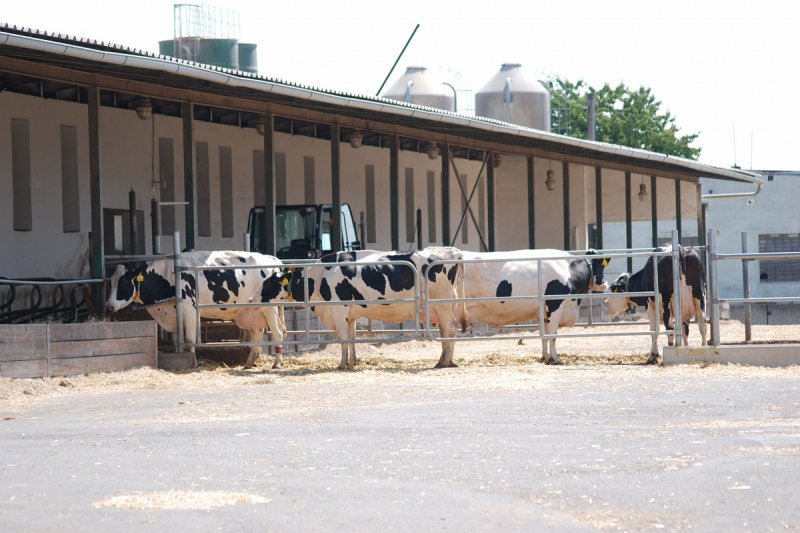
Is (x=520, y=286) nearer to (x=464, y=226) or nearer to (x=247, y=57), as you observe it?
(x=247, y=57)

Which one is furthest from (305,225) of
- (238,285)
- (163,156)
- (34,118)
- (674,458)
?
(674,458)

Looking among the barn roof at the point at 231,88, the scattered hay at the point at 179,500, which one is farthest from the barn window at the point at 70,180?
the scattered hay at the point at 179,500

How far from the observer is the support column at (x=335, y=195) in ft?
89.4

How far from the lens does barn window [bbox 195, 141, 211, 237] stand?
31016 mm

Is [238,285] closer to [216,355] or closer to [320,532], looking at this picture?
[216,355]

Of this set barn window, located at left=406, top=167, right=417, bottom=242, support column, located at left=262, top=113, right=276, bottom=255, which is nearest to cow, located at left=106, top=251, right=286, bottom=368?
support column, located at left=262, top=113, right=276, bottom=255

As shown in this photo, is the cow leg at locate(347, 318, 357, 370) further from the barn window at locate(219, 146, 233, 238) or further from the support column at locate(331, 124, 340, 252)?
the barn window at locate(219, 146, 233, 238)

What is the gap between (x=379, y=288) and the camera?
65.1ft

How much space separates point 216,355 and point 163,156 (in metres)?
9.98

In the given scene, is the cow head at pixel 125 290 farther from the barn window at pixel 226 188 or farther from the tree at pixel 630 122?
the tree at pixel 630 122

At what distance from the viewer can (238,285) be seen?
20594mm

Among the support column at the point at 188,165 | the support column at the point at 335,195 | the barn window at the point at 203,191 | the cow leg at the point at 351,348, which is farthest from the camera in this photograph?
the barn window at the point at 203,191

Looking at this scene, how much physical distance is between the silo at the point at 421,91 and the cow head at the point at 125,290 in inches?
1202

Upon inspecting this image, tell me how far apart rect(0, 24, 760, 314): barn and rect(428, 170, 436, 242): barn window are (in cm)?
4
